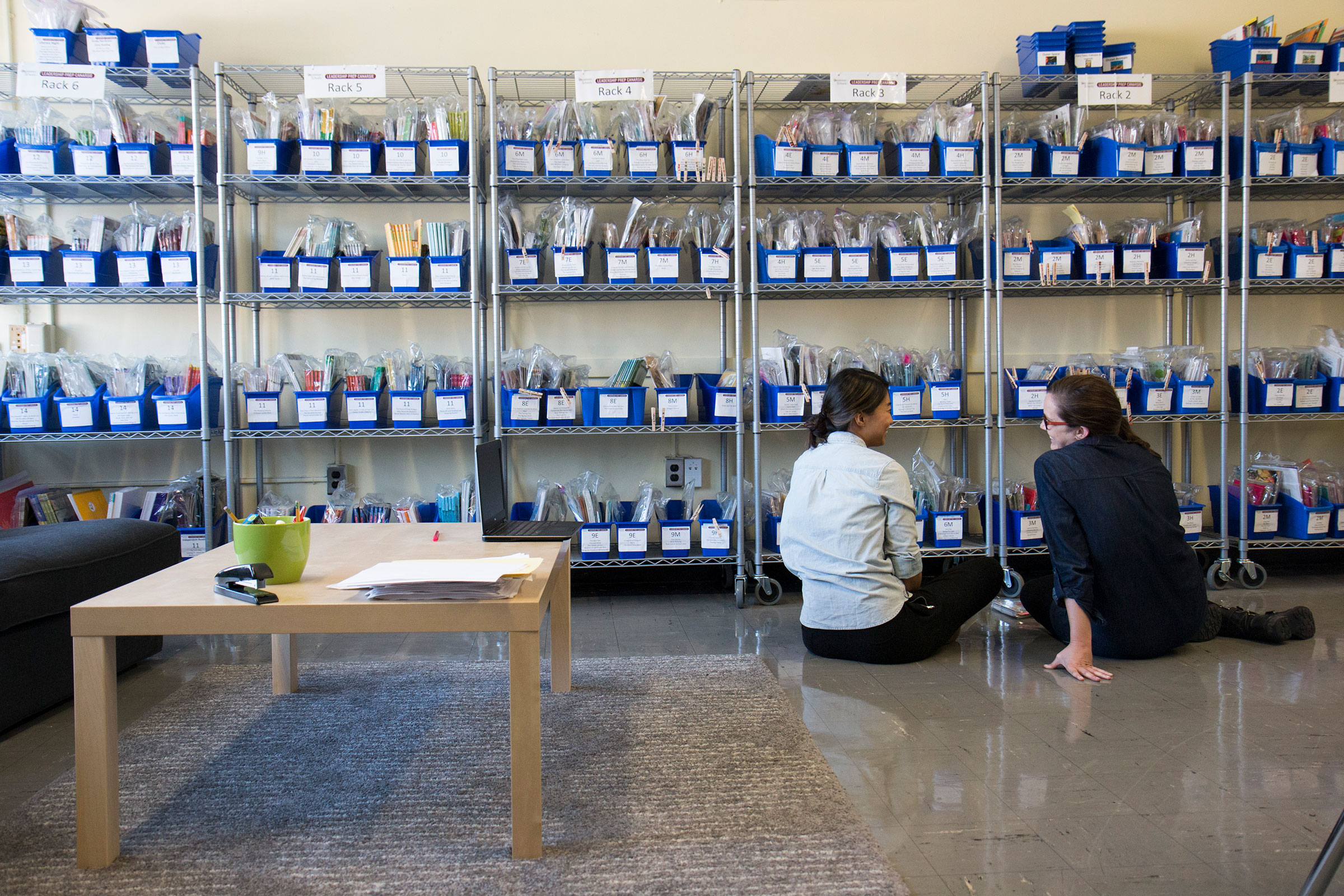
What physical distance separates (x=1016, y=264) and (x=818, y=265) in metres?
0.92

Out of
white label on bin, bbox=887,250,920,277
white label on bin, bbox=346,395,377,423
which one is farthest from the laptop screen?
white label on bin, bbox=887,250,920,277

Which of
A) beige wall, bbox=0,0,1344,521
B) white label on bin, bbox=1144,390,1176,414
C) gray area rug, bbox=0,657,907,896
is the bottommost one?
gray area rug, bbox=0,657,907,896

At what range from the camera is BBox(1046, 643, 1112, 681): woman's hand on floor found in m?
2.65

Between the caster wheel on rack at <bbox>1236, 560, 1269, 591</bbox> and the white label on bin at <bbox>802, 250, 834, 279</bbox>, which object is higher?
the white label on bin at <bbox>802, 250, 834, 279</bbox>

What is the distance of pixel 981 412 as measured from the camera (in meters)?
4.28

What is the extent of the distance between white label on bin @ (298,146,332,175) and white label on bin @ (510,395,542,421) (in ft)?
4.07

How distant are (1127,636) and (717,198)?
8.54 ft

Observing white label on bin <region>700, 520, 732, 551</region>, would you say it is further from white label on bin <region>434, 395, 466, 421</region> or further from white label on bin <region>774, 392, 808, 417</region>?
white label on bin <region>434, 395, 466, 421</region>

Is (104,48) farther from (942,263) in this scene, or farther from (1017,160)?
(1017,160)

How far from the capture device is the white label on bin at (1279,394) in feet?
12.8

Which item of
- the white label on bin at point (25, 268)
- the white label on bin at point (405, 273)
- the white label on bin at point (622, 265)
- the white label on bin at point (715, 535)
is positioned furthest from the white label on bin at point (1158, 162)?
the white label on bin at point (25, 268)

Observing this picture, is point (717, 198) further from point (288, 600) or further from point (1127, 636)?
point (288, 600)

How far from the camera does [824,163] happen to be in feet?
12.3

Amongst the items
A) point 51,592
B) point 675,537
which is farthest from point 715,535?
point 51,592
